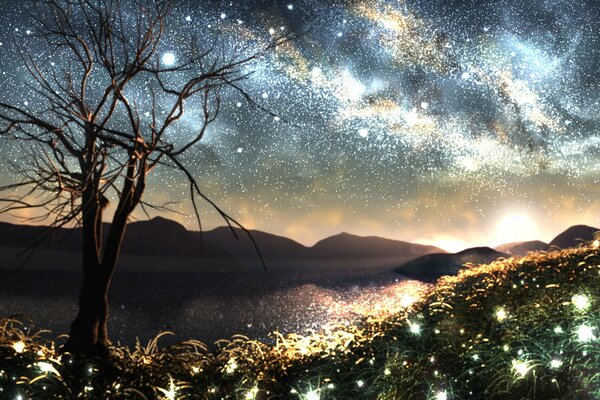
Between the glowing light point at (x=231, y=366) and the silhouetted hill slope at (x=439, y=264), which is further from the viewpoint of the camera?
the silhouetted hill slope at (x=439, y=264)

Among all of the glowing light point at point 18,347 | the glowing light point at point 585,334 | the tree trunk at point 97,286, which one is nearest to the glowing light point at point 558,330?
the glowing light point at point 585,334

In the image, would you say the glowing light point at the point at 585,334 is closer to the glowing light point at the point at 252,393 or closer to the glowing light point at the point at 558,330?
the glowing light point at the point at 558,330

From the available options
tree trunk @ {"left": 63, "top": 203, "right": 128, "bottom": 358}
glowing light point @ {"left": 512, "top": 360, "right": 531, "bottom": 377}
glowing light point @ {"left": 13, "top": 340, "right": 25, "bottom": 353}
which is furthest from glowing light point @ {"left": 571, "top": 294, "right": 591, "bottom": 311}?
glowing light point @ {"left": 13, "top": 340, "right": 25, "bottom": 353}

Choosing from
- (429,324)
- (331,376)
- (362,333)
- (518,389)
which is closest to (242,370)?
(331,376)

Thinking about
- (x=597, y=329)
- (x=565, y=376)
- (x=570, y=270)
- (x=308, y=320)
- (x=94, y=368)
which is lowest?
(x=308, y=320)

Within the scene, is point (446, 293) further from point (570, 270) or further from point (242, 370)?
point (242, 370)

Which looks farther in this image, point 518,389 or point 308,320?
point 308,320

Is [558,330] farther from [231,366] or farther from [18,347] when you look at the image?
[18,347]
